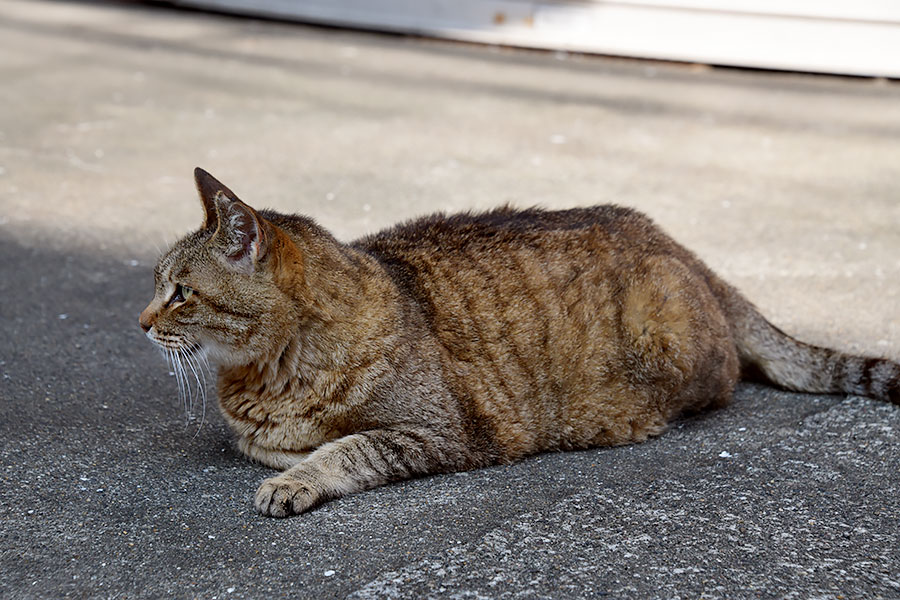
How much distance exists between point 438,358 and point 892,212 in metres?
4.30

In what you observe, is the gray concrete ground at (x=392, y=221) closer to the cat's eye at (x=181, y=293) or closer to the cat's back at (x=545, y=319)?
the cat's back at (x=545, y=319)

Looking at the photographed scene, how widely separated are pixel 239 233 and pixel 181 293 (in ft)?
1.08

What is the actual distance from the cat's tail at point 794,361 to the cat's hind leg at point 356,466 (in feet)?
4.91

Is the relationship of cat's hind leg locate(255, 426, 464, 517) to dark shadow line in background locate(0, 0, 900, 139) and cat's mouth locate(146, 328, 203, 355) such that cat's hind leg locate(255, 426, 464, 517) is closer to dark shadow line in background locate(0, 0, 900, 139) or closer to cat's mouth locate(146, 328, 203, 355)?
cat's mouth locate(146, 328, 203, 355)

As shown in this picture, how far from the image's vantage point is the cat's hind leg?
11.3ft

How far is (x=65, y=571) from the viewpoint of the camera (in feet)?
10.3

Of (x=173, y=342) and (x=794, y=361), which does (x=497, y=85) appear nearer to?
(x=794, y=361)

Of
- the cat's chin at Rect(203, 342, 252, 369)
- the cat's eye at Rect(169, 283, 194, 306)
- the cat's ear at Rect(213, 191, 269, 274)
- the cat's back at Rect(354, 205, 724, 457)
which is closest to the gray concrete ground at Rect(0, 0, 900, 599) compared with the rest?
the cat's back at Rect(354, 205, 724, 457)

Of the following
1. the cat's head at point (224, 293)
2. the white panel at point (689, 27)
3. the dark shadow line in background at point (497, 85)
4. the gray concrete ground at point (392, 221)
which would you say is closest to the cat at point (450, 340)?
the cat's head at point (224, 293)

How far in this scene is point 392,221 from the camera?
21.7 feet

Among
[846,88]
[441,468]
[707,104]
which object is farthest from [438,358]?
[846,88]

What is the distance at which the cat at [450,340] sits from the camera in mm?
3648

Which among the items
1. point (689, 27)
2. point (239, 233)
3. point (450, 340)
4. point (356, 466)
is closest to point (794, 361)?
point (450, 340)

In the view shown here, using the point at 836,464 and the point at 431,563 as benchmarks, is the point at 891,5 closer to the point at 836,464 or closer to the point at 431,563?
the point at 836,464
